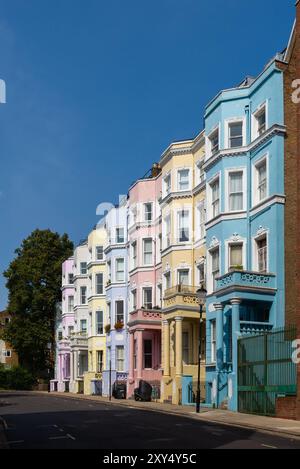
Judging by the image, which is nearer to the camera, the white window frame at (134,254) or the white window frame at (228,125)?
the white window frame at (228,125)

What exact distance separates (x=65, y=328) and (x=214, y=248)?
42.0m

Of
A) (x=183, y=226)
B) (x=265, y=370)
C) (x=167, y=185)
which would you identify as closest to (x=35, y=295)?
(x=167, y=185)

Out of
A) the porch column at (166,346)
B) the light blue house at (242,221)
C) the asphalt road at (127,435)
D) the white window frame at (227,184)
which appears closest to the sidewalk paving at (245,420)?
the asphalt road at (127,435)

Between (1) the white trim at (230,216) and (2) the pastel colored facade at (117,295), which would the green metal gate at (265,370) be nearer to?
(1) the white trim at (230,216)

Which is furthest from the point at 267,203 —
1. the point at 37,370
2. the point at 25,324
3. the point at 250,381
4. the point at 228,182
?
the point at 37,370

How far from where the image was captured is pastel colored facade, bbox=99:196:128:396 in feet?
192

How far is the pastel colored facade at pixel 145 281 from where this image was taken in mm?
50188

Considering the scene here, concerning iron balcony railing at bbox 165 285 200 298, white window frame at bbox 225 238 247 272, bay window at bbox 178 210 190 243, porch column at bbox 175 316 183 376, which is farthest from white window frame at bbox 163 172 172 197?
white window frame at bbox 225 238 247 272

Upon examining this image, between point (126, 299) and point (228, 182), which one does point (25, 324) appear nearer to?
point (126, 299)

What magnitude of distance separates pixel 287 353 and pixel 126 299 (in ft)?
100

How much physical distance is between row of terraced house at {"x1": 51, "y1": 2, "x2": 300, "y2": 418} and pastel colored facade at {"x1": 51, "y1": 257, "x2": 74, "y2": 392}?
15.0m

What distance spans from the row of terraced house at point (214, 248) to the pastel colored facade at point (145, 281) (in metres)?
0.08

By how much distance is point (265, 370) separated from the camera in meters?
31.0

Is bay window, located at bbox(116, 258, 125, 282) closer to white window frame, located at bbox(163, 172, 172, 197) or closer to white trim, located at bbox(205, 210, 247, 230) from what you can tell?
white window frame, located at bbox(163, 172, 172, 197)
